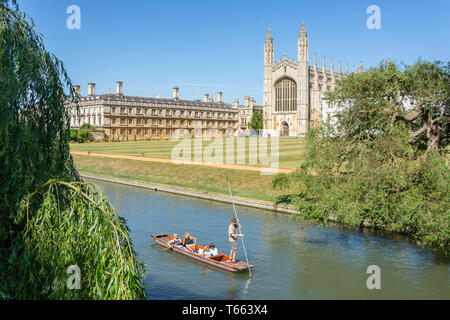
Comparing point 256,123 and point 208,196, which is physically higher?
point 256,123

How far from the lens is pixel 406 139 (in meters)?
17.1

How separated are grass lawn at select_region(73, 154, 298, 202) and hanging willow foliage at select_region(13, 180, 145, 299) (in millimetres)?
18767

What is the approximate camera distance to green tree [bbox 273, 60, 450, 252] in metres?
15.3

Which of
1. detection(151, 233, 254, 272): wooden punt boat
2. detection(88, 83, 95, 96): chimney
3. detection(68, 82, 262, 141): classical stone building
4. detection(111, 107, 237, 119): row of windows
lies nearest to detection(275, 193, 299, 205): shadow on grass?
detection(151, 233, 254, 272): wooden punt boat

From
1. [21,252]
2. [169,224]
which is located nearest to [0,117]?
[21,252]

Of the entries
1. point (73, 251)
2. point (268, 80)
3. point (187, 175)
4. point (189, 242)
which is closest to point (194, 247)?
point (189, 242)

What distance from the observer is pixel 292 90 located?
95.1 m

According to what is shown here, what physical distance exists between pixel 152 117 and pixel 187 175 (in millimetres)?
60932

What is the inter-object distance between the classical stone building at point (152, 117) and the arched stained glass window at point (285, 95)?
647 inches

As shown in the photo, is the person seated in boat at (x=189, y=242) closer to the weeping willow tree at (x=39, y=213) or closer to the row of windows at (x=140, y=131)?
the weeping willow tree at (x=39, y=213)

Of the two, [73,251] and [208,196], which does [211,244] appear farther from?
[208,196]
